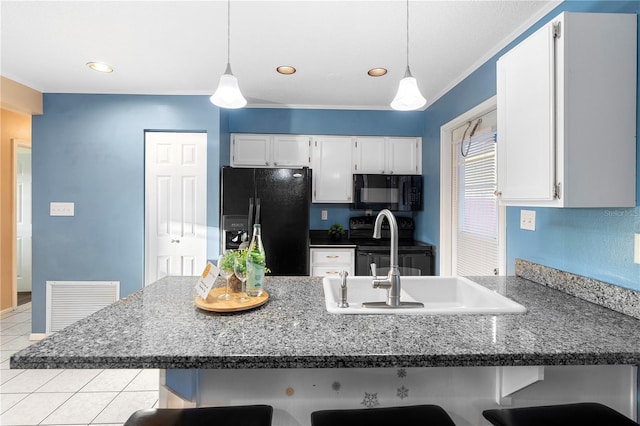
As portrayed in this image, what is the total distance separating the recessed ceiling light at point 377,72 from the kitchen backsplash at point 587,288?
5.64ft

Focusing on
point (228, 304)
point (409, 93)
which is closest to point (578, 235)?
point (409, 93)

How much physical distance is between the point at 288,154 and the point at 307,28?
1.68 meters

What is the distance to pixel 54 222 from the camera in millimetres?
3186

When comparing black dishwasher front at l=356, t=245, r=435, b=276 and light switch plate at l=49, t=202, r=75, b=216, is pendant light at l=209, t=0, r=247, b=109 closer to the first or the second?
black dishwasher front at l=356, t=245, r=435, b=276

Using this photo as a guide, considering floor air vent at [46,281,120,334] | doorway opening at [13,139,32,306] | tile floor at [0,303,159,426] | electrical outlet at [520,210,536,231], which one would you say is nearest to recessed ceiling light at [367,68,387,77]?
electrical outlet at [520,210,536,231]

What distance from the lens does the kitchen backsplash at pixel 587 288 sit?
123 cm

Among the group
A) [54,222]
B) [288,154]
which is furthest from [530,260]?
[54,222]

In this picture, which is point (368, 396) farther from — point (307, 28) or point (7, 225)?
point (7, 225)

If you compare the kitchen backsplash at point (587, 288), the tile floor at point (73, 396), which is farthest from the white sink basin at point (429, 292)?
the tile floor at point (73, 396)

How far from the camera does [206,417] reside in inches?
38.9

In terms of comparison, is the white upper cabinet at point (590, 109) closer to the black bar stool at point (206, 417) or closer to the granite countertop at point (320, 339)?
the granite countertop at point (320, 339)

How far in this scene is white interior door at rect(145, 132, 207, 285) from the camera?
324 cm

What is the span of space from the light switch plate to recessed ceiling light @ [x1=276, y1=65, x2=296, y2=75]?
2369mm

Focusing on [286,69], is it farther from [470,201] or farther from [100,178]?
[100,178]
